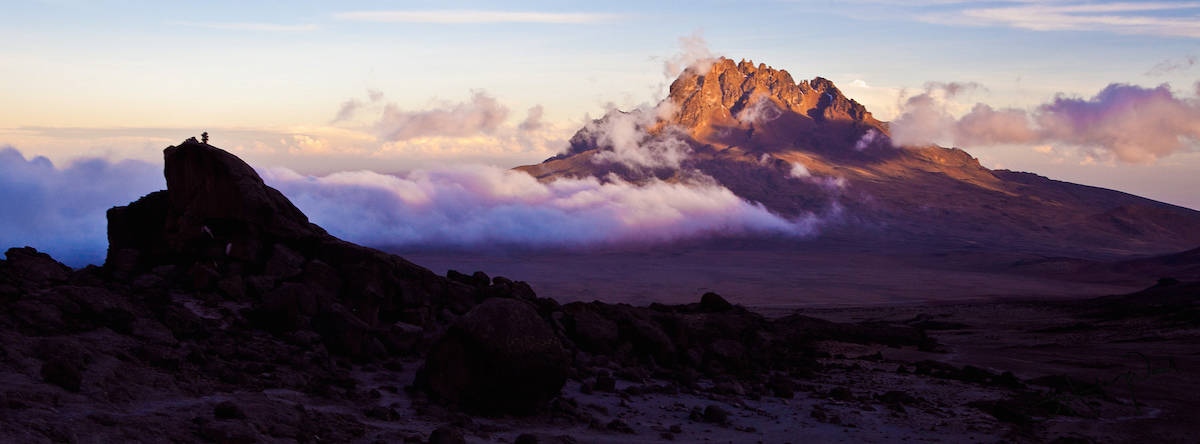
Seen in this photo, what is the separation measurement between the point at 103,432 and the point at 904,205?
17940 cm

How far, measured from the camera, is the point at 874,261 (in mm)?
128125

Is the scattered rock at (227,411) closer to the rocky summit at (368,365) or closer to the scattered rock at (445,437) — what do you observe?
the rocky summit at (368,365)

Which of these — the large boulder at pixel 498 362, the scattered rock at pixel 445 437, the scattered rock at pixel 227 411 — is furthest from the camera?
the large boulder at pixel 498 362

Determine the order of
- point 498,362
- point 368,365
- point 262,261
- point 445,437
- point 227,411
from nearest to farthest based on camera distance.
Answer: point 227,411 < point 445,437 < point 498,362 < point 368,365 < point 262,261

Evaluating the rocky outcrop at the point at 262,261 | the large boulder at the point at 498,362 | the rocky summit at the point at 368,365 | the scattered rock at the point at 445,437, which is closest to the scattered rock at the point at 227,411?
the rocky summit at the point at 368,365

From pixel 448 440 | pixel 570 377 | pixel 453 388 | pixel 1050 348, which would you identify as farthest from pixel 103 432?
pixel 1050 348

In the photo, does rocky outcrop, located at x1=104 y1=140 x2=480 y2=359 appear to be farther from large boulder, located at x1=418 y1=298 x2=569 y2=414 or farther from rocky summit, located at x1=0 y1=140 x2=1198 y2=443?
large boulder, located at x1=418 y1=298 x2=569 y2=414

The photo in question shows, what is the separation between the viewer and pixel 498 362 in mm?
13867

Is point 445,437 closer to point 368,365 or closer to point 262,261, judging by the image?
point 368,365

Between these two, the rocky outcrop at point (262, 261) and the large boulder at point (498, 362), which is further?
the rocky outcrop at point (262, 261)

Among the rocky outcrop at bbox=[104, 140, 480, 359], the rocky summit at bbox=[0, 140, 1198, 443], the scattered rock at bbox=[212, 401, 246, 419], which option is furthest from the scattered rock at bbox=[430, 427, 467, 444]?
the rocky outcrop at bbox=[104, 140, 480, 359]

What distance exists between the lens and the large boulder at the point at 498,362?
13898 mm

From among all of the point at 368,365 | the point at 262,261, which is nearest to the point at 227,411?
the point at 368,365

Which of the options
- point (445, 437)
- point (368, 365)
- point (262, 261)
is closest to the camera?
point (445, 437)
